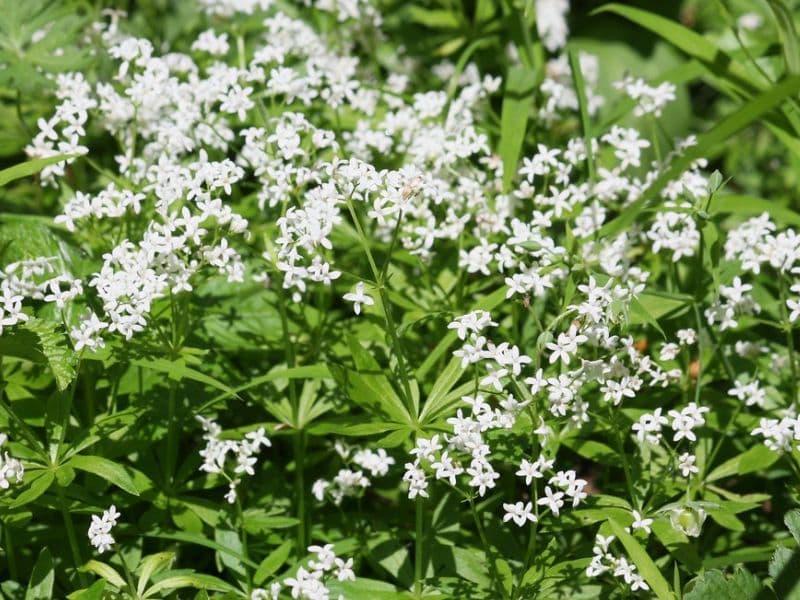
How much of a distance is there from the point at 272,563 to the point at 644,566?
4.22ft

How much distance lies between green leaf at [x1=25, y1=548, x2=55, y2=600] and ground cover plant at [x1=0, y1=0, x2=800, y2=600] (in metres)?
0.01

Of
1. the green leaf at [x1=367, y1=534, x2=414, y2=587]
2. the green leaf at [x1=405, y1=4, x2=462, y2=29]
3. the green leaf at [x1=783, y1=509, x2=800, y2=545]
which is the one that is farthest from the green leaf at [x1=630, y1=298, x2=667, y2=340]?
the green leaf at [x1=405, y1=4, x2=462, y2=29]

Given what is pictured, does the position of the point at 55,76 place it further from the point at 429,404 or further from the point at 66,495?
the point at 429,404

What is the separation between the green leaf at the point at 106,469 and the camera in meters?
3.14

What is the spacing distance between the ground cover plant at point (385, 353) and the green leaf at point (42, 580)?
0.04 feet

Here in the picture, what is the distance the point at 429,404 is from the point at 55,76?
278 cm

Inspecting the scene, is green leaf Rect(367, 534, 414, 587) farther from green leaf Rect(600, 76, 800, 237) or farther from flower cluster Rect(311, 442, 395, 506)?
green leaf Rect(600, 76, 800, 237)

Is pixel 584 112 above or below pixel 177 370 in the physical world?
above

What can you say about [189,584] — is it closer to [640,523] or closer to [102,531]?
[102,531]

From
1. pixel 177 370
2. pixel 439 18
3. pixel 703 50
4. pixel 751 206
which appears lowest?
pixel 177 370

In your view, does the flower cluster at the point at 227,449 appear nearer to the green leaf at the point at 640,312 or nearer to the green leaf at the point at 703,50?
the green leaf at the point at 640,312

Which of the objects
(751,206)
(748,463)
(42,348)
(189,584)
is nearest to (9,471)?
(42,348)

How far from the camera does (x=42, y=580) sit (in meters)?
3.26

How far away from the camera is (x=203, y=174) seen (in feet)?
11.2
